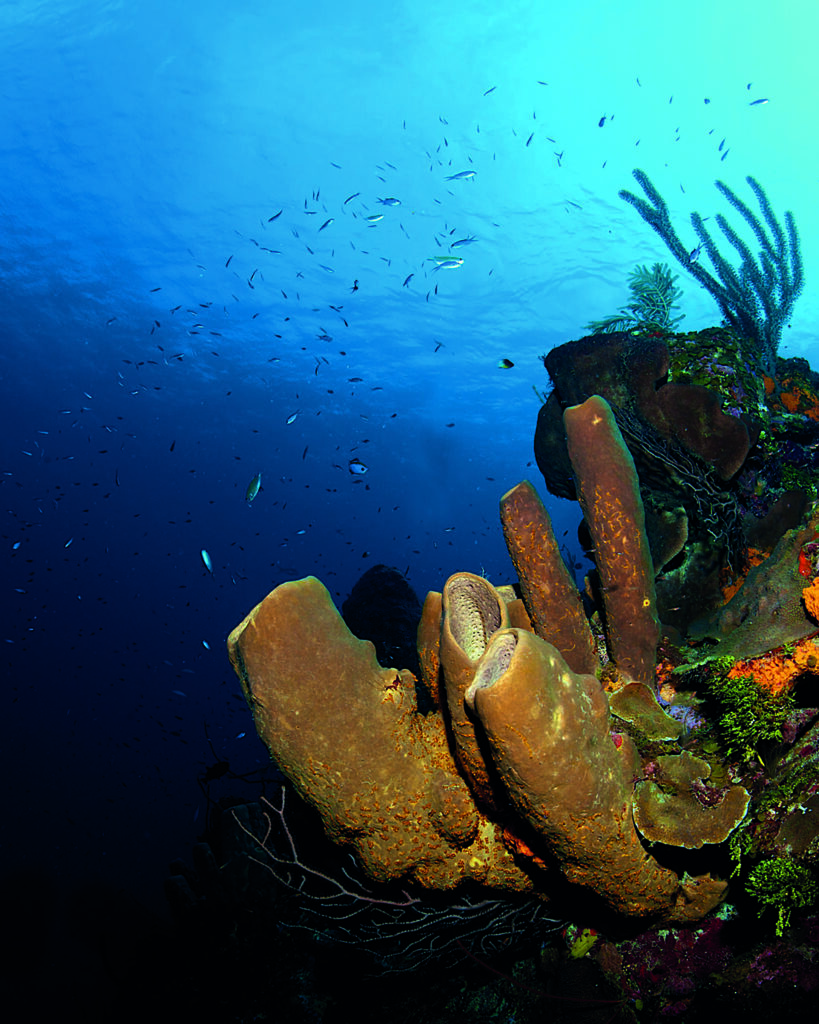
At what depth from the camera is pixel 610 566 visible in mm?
2934

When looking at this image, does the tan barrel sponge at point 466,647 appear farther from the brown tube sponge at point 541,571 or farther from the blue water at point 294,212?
the blue water at point 294,212

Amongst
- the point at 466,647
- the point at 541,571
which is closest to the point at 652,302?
the point at 541,571

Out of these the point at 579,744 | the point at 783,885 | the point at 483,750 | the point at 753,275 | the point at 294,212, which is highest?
the point at 294,212

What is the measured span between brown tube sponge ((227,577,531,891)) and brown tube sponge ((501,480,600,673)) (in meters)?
0.90

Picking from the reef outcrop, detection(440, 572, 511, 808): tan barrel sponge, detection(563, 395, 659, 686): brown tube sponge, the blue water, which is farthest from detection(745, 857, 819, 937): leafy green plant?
the blue water

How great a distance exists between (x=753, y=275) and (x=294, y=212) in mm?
27011

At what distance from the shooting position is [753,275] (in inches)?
261

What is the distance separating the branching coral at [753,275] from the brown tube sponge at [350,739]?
6.23 m

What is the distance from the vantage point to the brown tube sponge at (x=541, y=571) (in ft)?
9.07

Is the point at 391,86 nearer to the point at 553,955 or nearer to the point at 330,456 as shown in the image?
the point at 553,955

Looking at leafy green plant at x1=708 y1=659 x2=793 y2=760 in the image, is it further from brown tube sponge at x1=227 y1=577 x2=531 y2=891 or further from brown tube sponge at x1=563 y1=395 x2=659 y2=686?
brown tube sponge at x1=227 y1=577 x2=531 y2=891

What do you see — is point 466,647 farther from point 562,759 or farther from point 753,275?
point 753,275

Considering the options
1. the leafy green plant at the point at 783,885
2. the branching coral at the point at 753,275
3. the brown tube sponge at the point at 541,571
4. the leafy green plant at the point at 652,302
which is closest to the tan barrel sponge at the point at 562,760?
the leafy green plant at the point at 783,885

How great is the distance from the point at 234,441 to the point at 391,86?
1445 inches
